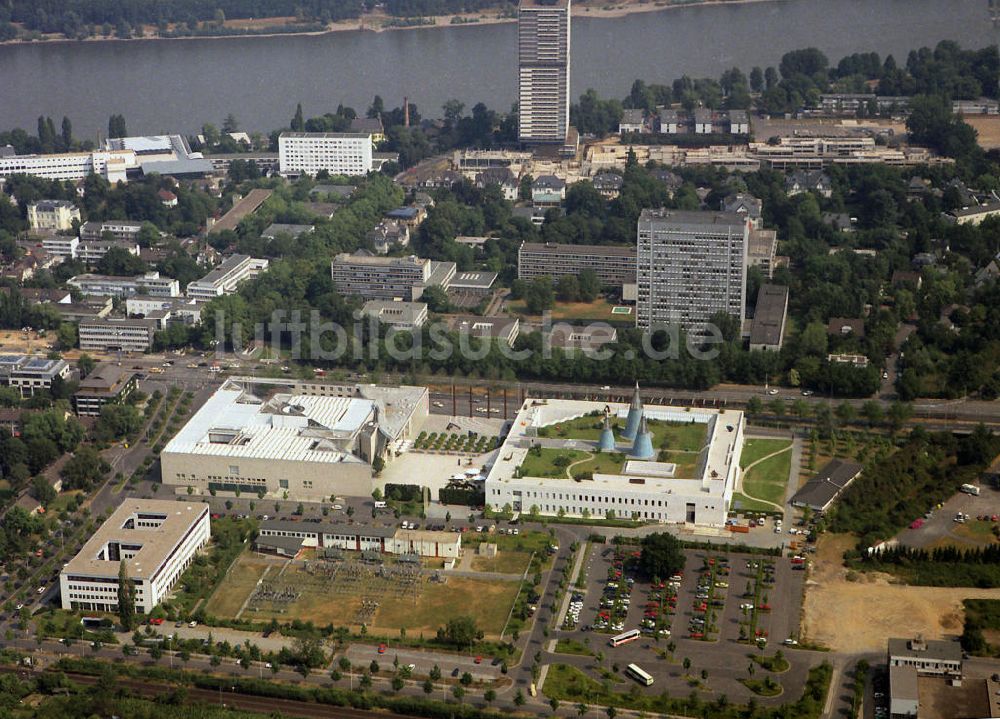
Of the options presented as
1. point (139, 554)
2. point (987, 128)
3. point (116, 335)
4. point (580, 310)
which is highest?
point (987, 128)

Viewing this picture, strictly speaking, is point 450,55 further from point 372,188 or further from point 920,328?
point 920,328

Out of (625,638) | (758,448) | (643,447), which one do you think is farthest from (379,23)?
(625,638)

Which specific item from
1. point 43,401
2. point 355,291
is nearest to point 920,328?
point 355,291

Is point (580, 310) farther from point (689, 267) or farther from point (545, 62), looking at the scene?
point (545, 62)

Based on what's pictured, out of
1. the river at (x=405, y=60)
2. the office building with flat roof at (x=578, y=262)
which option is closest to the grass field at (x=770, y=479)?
the office building with flat roof at (x=578, y=262)

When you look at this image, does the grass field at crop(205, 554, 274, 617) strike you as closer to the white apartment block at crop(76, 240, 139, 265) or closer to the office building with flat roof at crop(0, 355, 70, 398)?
the office building with flat roof at crop(0, 355, 70, 398)

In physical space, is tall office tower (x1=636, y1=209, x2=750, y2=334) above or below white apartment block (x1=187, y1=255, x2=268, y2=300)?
above

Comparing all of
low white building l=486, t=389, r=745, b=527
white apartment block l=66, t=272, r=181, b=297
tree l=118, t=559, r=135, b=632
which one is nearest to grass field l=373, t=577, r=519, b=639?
low white building l=486, t=389, r=745, b=527
